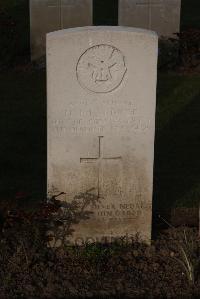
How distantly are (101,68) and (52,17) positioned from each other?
6.80 m

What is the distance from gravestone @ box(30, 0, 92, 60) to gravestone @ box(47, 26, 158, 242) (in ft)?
21.8

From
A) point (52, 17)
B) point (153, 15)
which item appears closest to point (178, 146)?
point (153, 15)

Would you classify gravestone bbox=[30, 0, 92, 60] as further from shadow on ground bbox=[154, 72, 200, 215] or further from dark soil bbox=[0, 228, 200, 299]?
dark soil bbox=[0, 228, 200, 299]

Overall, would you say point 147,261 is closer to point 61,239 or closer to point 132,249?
point 132,249

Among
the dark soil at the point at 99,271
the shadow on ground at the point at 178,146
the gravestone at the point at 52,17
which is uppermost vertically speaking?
the gravestone at the point at 52,17

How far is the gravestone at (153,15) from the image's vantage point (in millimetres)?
12289

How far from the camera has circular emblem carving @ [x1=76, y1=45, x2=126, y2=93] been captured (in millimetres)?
5809

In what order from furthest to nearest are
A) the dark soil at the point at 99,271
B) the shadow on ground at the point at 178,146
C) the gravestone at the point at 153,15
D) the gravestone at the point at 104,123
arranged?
1. the gravestone at the point at 153,15
2. the shadow on ground at the point at 178,146
3. the gravestone at the point at 104,123
4. the dark soil at the point at 99,271

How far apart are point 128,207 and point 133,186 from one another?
197 millimetres

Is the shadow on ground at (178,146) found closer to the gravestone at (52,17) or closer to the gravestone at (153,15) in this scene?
the gravestone at (153,15)

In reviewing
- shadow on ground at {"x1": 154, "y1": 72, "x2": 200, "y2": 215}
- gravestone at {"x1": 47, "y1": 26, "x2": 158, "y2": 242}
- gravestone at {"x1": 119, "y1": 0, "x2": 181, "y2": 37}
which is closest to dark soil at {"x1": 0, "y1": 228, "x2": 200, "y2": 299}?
gravestone at {"x1": 47, "y1": 26, "x2": 158, "y2": 242}

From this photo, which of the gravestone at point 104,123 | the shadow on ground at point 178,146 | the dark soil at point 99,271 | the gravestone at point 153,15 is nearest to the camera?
the dark soil at point 99,271

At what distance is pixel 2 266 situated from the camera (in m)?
5.84

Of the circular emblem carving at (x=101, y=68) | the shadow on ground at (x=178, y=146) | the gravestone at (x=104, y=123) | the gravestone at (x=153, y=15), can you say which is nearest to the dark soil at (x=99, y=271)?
the gravestone at (x=104, y=123)
